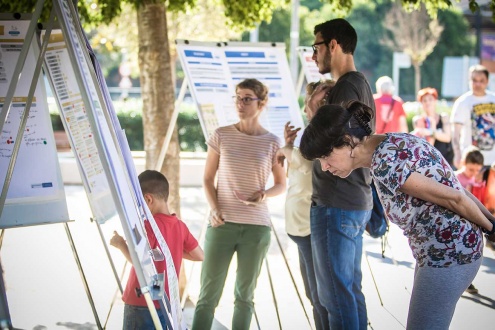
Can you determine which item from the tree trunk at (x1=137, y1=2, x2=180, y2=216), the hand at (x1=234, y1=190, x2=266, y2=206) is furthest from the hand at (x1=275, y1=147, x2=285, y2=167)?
the tree trunk at (x1=137, y1=2, x2=180, y2=216)

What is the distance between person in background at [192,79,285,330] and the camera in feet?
17.2

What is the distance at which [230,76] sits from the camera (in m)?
6.89

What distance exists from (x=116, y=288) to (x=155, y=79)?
1.92 metres

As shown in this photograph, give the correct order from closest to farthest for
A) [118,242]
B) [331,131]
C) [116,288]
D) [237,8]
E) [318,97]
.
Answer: [331,131] < [118,242] < [318,97] < [116,288] < [237,8]

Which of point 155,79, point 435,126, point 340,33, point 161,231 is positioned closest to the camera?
point 161,231

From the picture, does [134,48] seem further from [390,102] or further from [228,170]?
[228,170]

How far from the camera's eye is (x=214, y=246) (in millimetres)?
5246

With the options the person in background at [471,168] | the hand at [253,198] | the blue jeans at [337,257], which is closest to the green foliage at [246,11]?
the person in background at [471,168]

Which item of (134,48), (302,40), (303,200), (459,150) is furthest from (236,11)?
(302,40)

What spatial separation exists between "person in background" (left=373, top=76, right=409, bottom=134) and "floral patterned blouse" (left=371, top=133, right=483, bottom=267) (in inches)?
302

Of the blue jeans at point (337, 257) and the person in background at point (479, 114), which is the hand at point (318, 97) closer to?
the blue jeans at point (337, 257)

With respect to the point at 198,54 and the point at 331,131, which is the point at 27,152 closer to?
the point at 198,54

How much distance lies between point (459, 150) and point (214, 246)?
Answer: 193 inches

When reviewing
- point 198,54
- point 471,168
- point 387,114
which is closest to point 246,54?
point 198,54
